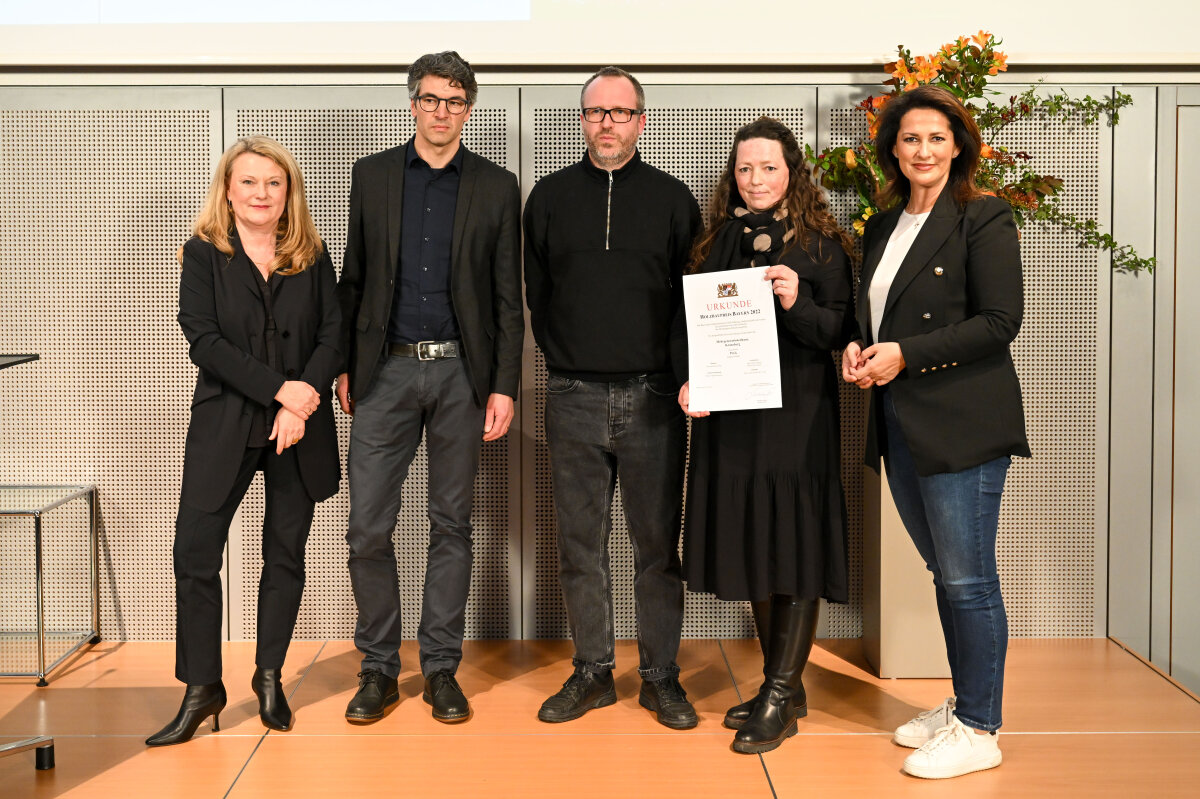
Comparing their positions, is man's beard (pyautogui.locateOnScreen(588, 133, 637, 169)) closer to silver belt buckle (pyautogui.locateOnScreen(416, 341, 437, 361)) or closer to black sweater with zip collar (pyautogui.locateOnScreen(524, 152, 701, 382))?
black sweater with zip collar (pyautogui.locateOnScreen(524, 152, 701, 382))

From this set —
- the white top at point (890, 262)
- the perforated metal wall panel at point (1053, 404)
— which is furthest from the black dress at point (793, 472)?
the perforated metal wall panel at point (1053, 404)

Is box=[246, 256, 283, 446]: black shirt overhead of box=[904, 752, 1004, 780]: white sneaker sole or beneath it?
overhead

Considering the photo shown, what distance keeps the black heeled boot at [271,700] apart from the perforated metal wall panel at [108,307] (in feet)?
3.72

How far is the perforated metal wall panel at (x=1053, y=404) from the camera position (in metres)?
4.05

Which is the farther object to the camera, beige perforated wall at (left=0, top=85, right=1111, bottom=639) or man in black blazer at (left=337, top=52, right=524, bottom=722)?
beige perforated wall at (left=0, top=85, right=1111, bottom=639)

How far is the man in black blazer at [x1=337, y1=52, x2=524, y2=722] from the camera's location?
126 inches

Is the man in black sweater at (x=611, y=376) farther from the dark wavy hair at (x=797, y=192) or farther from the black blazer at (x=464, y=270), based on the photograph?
the dark wavy hair at (x=797, y=192)

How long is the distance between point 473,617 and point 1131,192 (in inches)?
125

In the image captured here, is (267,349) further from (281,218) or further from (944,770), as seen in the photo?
(944,770)

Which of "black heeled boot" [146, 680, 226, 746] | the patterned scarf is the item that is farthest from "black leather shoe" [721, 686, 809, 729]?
"black heeled boot" [146, 680, 226, 746]

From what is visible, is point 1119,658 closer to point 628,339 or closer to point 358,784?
point 628,339
